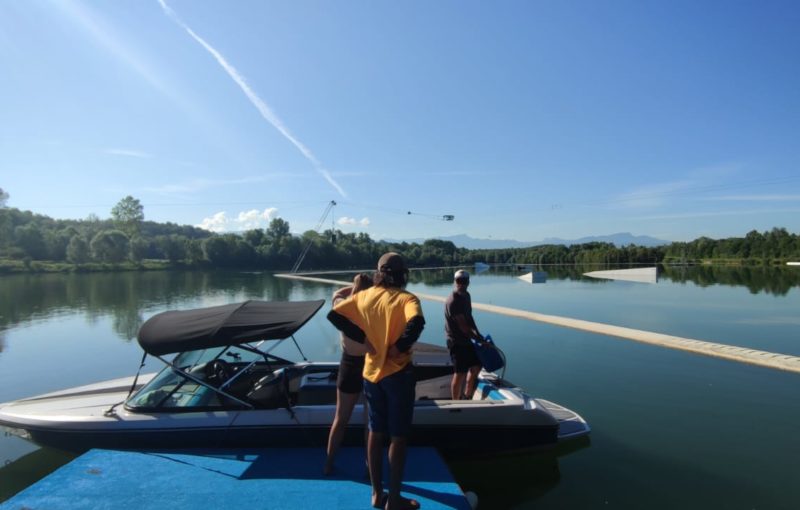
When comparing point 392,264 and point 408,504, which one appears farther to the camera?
point 408,504

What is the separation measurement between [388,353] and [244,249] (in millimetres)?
90429

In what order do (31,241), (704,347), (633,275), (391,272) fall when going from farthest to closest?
(31,241) < (633,275) < (704,347) < (391,272)

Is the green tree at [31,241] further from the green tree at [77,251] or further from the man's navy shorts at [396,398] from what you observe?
the man's navy shorts at [396,398]

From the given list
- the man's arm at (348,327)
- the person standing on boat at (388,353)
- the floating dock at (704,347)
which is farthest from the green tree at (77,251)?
the person standing on boat at (388,353)

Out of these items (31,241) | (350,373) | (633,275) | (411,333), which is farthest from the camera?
(31,241)

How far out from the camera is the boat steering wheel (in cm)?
523

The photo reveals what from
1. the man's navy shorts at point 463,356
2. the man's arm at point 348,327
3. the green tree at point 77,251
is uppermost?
the green tree at point 77,251

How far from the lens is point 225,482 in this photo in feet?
13.1

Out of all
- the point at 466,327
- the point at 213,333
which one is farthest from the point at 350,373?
the point at 466,327

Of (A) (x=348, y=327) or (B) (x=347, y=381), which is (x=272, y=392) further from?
(A) (x=348, y=327)

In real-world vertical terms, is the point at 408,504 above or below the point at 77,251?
→ below

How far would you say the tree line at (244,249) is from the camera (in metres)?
72.4

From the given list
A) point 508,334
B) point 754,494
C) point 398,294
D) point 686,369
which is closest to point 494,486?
point 754,494

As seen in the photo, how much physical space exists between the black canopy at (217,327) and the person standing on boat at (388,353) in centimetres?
159
